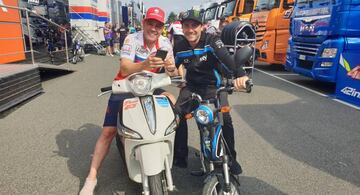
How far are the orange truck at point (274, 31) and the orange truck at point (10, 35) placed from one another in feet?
25.4

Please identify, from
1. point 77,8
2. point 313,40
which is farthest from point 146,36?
point 77,8

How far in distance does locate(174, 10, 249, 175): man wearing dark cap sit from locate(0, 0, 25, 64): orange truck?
20.6ft

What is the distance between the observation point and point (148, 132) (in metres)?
2.39

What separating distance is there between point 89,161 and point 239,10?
11749 mm

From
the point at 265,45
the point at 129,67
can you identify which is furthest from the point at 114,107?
the point at 265,45

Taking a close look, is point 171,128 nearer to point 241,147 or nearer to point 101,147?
point 101,147

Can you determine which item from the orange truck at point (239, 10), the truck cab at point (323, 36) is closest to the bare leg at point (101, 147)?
the truck cab at point (323, 36)

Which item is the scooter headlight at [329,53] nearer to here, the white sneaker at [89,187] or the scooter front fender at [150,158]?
the scooter front fender at [150,158]

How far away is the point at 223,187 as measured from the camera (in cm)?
247

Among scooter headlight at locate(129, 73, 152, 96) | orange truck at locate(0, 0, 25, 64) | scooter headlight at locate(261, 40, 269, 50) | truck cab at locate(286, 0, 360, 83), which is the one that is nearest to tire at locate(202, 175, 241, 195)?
scooter headlight at locate(129, 73, 152, 96)

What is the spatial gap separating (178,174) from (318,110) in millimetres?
3848

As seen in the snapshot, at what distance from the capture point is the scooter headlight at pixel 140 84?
254 centimetres

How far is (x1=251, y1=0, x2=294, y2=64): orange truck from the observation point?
34.6ft

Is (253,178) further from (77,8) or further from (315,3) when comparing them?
(77,8)
